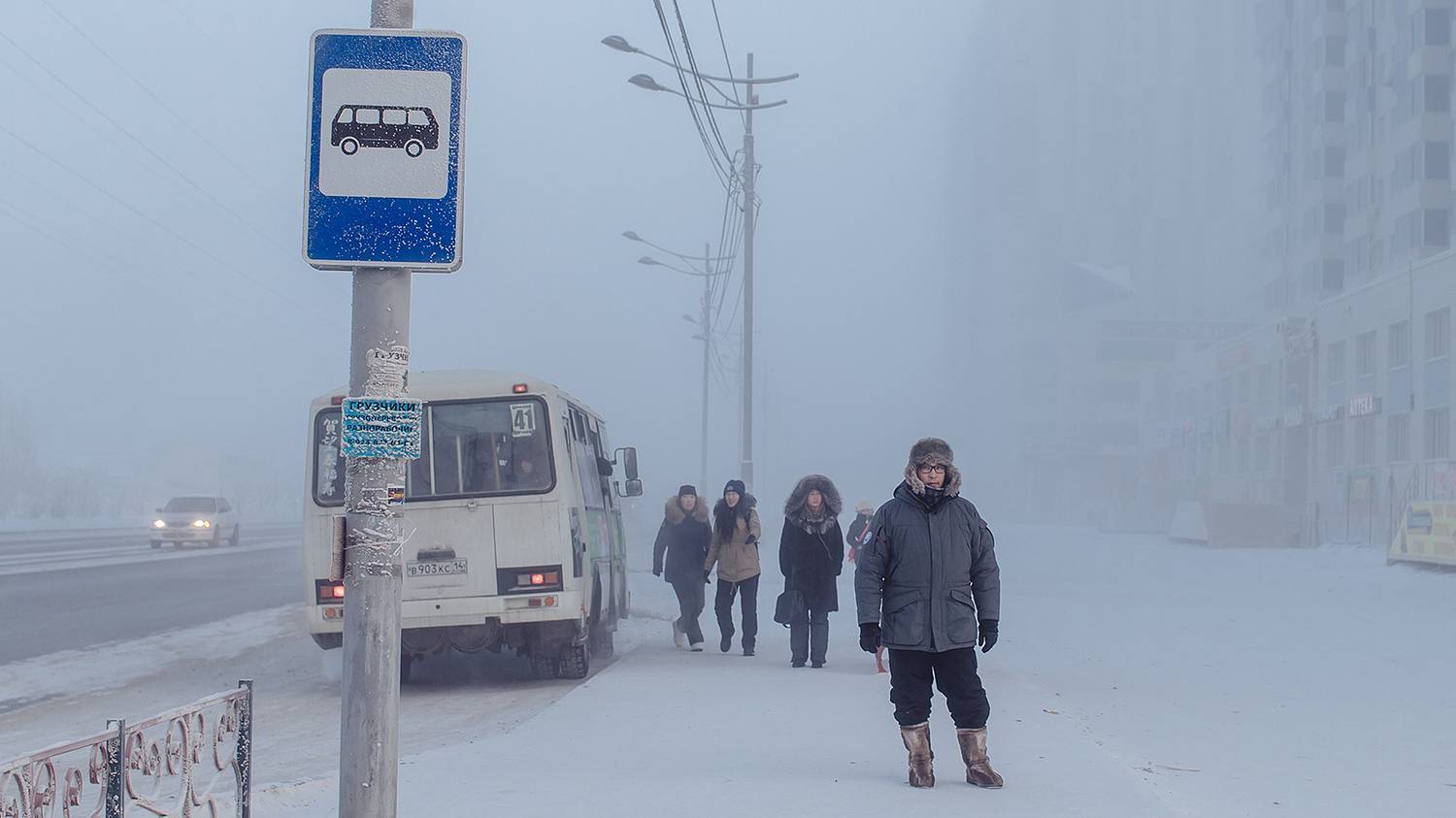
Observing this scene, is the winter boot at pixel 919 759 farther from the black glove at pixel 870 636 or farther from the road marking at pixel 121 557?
the road marking at pixel 121 557

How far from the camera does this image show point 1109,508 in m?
81.8

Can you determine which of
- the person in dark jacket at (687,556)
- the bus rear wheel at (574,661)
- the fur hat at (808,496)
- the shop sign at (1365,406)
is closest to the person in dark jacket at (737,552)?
the person in dark jacket at (687,556)

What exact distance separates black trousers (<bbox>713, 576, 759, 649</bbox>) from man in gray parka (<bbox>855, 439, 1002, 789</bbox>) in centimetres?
755

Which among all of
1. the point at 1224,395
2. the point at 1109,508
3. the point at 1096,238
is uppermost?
the point at 1096,238

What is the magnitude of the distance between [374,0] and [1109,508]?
80.0 metres

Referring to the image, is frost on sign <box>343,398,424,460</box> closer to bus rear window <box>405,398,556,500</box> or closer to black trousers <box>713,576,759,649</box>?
bus rear window <box>405,398,556,500</box>

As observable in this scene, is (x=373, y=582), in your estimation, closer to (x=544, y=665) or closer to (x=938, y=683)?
(x=938, y=683)

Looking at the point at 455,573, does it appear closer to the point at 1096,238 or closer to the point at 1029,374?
the point at 1029,374

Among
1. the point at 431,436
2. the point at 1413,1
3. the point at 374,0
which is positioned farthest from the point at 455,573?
the point at 1413,1

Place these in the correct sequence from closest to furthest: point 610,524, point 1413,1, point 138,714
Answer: point 138,714 → point 610,524 → point 1413,1

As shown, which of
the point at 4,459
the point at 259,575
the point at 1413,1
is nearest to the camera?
the point at 259,575

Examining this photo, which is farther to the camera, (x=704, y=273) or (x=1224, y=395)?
(x=1224, y=395)

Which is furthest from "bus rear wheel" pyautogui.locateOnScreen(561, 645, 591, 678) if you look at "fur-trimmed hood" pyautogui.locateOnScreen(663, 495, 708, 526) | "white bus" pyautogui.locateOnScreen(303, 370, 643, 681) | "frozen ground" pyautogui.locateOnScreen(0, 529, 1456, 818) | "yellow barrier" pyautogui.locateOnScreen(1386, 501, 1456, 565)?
"yellow barrier" pyautogui.locateOnScreen(1386, 501, 1456, 565)

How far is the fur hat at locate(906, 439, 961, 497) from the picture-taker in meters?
7.61
